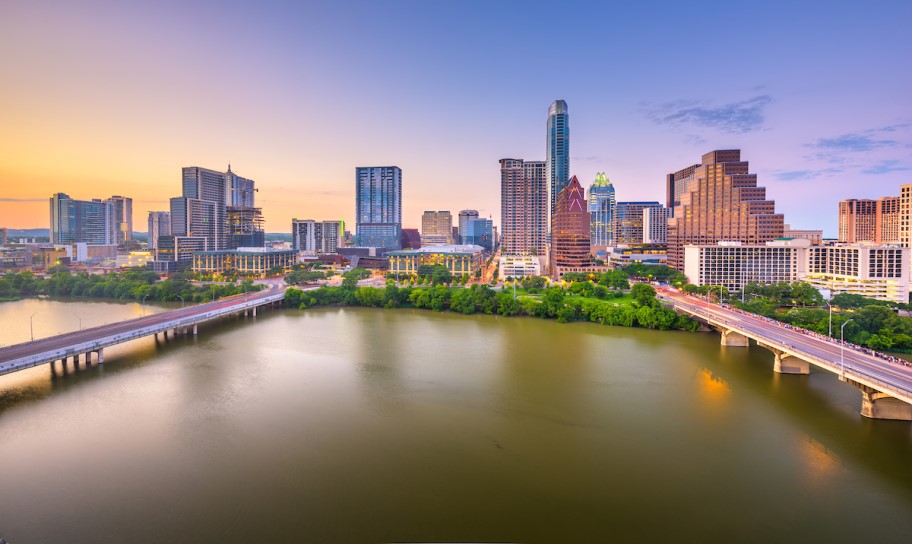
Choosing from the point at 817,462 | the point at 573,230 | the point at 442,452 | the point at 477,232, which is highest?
the point at 477,232

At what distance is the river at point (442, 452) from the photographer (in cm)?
1016

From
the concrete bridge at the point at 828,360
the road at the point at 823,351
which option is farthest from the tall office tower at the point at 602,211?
the concrete bridge at the point at 828,360

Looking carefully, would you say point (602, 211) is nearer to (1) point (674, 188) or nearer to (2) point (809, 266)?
(1) point (674, 188)

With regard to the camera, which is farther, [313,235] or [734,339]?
[313,235]

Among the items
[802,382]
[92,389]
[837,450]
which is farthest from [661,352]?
[92,389]

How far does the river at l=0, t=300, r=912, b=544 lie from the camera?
10164 mm

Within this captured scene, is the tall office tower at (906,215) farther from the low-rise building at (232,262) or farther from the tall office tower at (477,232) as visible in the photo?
the tall office tower at (477,232)

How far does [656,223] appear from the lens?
359ft

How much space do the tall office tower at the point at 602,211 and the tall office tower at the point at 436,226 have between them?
1688 inches

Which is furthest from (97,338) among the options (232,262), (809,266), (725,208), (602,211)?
(602,211)

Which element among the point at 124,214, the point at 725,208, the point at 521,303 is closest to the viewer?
the point at 521,303

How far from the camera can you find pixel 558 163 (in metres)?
86.2

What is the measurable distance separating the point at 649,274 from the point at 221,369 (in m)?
50.7

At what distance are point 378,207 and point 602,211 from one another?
2532 inches
